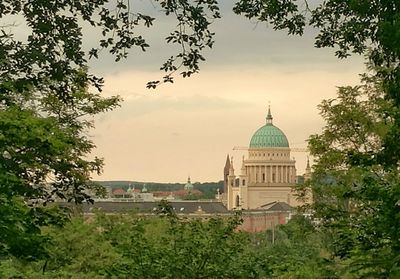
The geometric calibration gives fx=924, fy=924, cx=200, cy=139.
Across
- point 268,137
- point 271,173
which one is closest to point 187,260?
point 268,137

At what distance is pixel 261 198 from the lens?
18812 centimetres

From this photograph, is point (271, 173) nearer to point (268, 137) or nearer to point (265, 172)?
point (265, 172)

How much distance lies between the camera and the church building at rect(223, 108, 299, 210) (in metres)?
164

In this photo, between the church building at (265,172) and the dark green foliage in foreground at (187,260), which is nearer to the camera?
the dark green foliage in foreground at (187,260)

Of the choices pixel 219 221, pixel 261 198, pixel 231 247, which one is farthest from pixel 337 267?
pixel 261 198

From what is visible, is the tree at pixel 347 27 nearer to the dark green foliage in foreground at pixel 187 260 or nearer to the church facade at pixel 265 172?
the dark green foliage in foreground at pixel 187 260

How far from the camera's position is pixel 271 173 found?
17112cm

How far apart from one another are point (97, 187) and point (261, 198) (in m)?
165

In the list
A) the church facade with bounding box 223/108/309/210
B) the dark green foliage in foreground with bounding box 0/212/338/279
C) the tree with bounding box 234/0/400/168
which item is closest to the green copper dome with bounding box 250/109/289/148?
the church facade with bounding box 223/108/309/210

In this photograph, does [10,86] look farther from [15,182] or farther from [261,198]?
[261,198]

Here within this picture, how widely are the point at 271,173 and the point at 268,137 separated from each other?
9.72 m

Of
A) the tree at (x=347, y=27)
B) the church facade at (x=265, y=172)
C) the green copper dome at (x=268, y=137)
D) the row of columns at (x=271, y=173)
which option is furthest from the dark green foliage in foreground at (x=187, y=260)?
the row of columns at (x=271, y=173)

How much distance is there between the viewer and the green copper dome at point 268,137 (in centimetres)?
16275

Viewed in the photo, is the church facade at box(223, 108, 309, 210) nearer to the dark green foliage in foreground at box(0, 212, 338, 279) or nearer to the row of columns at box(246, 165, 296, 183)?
the row of columns at box(246, 165, 296, 183)
